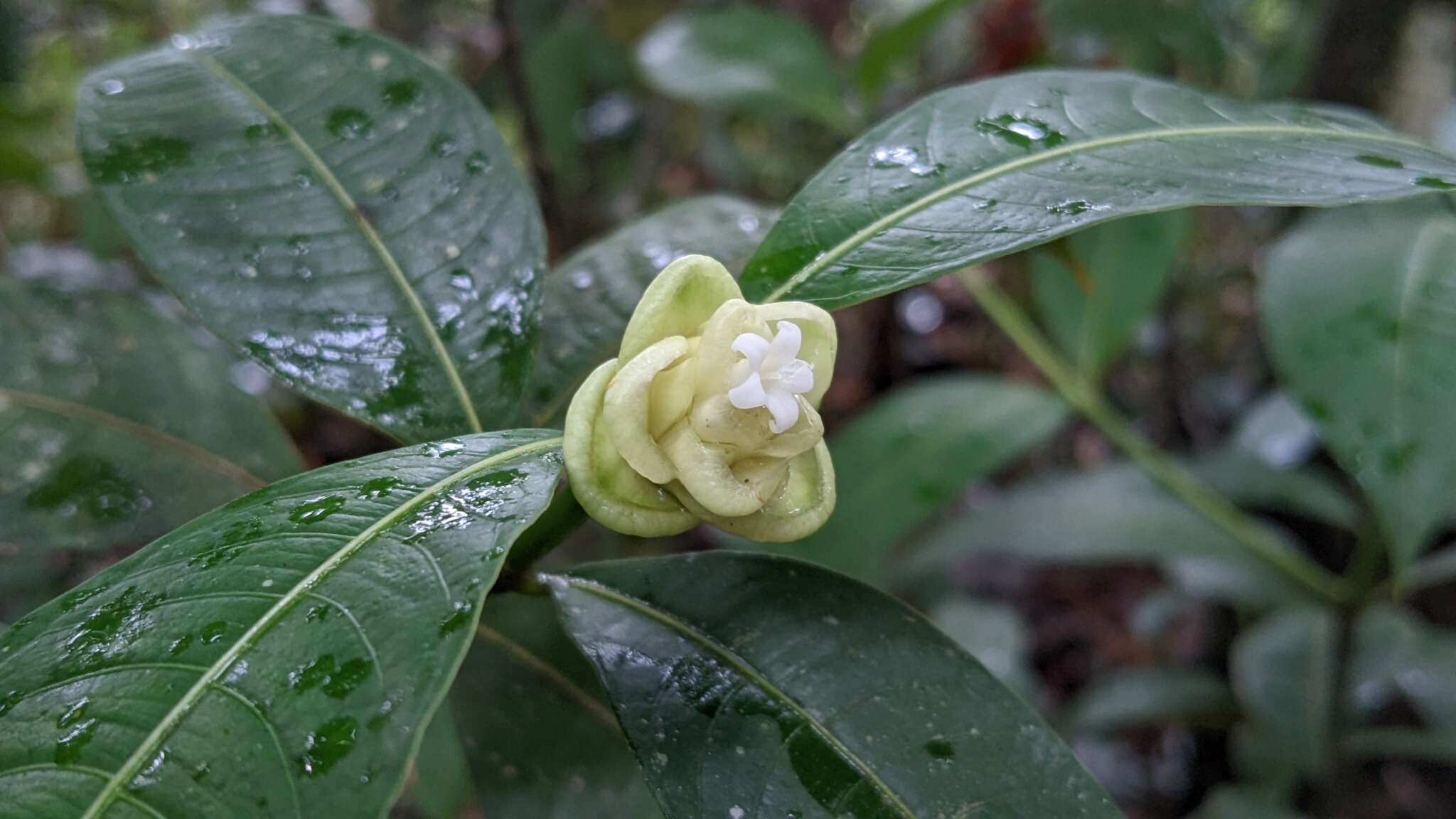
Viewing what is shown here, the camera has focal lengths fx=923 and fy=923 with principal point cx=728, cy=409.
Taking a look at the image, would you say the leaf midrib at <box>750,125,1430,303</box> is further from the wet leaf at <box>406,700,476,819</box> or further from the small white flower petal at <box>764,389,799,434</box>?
the wet leaf at <box>406,700,476,819</box>

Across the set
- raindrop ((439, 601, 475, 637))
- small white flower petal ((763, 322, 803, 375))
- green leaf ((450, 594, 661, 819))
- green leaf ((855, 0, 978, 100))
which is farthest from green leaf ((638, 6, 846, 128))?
raindrop ((439, 601, 475, 637))

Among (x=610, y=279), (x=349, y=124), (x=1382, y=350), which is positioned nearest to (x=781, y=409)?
(x=610, y=279)

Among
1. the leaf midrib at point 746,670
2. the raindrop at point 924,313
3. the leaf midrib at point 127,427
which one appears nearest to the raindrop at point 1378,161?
the leaf midrib at point 746,670

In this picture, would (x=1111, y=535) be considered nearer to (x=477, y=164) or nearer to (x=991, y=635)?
(x=991, y=635)

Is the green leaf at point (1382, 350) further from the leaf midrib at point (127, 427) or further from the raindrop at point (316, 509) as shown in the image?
the leaf midrib at point (127, 427)

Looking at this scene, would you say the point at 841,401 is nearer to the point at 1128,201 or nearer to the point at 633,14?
the point at 633,14

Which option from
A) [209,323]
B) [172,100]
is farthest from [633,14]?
[209,323]
